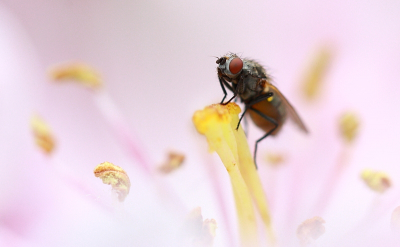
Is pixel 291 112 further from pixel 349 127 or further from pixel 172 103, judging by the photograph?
pixel 172 103

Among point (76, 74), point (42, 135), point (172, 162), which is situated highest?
point (76, 74)

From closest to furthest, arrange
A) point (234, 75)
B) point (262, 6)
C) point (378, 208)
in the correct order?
point (234, 75), point (378, 208), point (262, 6)

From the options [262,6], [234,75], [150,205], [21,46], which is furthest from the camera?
[262,6]

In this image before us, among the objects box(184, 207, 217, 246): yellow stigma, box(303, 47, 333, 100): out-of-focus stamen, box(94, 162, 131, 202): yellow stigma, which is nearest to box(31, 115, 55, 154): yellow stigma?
box(94, 162, 131, 202): yellow stigma

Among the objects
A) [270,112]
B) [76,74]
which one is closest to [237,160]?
[270,112]

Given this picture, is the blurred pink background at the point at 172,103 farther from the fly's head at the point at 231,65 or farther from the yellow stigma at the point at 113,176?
the fly's head at the point at 231,65

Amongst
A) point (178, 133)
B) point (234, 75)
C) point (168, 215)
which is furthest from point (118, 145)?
point (234, 75)

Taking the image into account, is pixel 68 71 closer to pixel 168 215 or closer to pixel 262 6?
pixel 168 215
